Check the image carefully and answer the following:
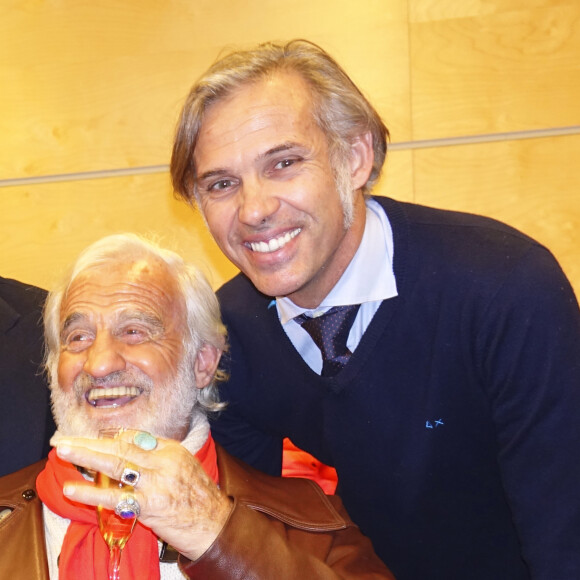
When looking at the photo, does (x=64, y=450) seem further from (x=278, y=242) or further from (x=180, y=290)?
(x=180, y=290)

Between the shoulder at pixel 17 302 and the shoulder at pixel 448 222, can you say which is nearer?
the shoulder at pixel 448 222

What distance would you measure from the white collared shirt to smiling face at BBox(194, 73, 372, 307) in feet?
0.13

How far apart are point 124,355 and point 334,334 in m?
0.46

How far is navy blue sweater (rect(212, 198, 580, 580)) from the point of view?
4.70 feet

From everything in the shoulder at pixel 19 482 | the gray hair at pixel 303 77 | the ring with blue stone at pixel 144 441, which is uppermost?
the gray hair at pixel 303 77

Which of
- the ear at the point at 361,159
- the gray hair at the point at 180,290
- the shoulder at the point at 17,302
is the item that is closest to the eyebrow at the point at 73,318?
the gray hair at the point at 180,290

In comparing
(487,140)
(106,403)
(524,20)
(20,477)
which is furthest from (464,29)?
(20,477)

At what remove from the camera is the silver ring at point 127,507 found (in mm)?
1226

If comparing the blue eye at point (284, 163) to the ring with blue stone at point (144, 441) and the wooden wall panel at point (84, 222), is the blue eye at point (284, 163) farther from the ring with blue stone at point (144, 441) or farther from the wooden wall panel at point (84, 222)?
the wooden wall panel at point (84, 222)

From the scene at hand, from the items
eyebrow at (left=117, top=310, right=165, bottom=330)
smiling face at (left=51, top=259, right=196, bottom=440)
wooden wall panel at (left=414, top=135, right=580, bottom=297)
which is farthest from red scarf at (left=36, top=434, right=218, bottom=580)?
wooden wall panel at (left=414, top=135, right=580, bottom=297)

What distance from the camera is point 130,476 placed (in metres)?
1.24

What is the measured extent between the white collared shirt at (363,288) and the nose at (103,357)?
37cm

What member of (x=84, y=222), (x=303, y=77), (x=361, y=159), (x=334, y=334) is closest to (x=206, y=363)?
(x=334, y=334)

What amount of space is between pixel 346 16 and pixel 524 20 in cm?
54
